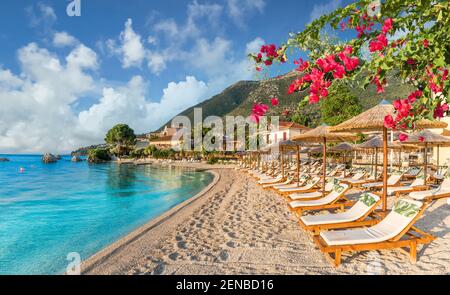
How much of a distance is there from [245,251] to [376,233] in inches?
83.2

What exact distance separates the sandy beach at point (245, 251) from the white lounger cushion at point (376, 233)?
1.26 feet

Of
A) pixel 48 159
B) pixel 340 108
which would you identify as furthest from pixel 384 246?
pixel 48 159

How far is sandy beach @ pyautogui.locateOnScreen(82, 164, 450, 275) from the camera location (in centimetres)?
395

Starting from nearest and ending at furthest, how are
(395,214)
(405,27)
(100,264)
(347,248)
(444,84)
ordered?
(444,84), (405,27), (347,248), (395,214), (100,264)

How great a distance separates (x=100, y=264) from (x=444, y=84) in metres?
5.41

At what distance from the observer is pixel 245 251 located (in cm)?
473

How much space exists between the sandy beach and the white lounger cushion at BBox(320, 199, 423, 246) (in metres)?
0.38

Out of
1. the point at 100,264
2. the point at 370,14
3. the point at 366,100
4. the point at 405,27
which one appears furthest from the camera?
the point at 366,100

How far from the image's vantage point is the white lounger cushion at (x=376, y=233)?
12.6 ft

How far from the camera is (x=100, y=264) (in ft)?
15.8

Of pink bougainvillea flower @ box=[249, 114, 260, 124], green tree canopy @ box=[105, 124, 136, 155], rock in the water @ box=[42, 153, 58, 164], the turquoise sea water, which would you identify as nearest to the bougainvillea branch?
pink bougainvillea flower @ box=[249, 114, 260, 124]

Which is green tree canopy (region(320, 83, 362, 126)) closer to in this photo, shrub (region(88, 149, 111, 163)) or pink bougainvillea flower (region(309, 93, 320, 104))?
pink bougainvillea flower (region(309, 93, 320, 104))

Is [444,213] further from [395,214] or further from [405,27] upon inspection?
[405,27]

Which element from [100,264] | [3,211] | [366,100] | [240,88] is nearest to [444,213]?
[100,264]
